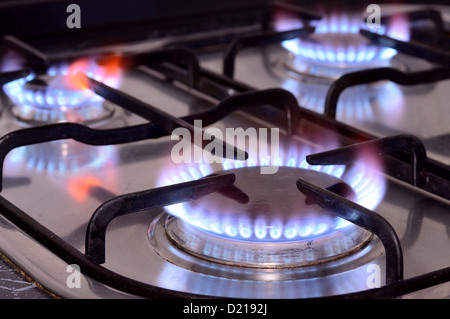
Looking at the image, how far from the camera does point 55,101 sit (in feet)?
3.18

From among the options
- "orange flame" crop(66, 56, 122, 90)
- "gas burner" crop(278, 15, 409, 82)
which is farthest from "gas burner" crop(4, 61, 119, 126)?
"gas burner" crop(278, 15, 409, 82)

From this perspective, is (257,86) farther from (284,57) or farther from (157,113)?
(157,113)

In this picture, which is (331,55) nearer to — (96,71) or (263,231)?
(96,71)

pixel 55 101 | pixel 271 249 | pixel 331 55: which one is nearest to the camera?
pixel 271 249

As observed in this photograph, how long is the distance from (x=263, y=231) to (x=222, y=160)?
190 mm

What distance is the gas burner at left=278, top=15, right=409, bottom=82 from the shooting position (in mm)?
1089

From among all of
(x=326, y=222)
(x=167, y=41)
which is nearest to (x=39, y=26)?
(x=167, y=41)

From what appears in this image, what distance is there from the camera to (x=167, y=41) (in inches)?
48.6

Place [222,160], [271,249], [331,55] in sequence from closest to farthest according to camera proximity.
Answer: [271,249] < [222,160] < [331,55]

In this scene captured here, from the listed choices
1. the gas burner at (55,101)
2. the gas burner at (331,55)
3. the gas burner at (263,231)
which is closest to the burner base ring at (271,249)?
the gas burner at (263,231)

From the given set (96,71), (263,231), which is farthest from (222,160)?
(96,71)

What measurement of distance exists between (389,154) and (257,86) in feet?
0.99

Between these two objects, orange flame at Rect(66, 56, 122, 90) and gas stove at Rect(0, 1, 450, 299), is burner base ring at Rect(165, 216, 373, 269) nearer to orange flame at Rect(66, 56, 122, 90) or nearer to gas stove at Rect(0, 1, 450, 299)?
gas stove at Rect(0, 1, 450, 299)

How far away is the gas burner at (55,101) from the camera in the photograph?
0.95 meters
